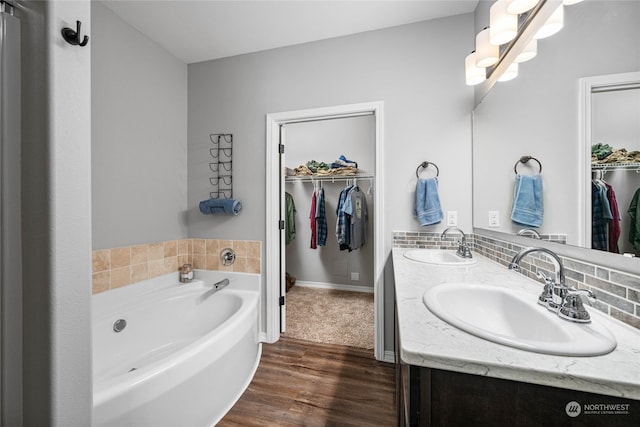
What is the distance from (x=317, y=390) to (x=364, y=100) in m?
2.11

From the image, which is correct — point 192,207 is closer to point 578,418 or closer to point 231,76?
point 231,76

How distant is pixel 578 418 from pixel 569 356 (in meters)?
0.11

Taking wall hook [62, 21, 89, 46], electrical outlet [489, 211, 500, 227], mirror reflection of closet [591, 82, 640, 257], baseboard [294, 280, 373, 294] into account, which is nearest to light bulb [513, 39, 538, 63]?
mirror reflection of closet [591, 82, 640, 257]

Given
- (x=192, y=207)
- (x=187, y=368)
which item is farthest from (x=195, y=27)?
(x=187, y=368)

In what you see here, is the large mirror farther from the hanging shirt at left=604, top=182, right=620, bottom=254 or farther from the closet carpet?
the closet carpet

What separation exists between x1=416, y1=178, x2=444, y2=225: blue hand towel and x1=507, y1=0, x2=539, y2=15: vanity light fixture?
37.4 inches

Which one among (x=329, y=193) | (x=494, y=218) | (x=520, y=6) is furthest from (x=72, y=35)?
(x=329, y=193)

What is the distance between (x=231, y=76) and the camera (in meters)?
2.28

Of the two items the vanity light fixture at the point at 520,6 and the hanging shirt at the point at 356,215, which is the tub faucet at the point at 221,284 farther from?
the vanity light fixture at the point at 520,6

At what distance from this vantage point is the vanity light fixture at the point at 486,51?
142 cm

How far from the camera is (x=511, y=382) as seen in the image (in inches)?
20.2

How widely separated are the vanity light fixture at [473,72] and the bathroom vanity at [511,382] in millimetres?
1518

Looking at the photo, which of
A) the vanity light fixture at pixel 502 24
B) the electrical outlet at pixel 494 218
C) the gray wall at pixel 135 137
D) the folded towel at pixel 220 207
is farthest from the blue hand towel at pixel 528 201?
the gray wall at pixel 135 137

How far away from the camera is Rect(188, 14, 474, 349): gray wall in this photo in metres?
1.80
